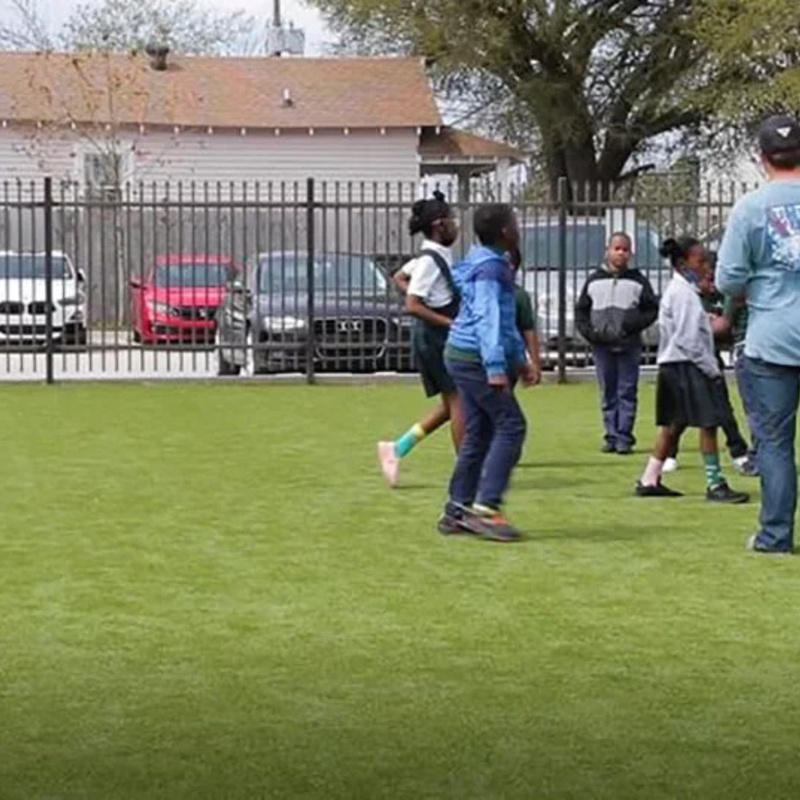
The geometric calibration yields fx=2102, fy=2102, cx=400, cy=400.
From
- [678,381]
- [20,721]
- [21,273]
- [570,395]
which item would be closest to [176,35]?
[21,273]

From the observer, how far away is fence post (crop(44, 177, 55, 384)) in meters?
23.0

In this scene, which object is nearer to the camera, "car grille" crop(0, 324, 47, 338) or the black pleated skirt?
the black pleated skirt

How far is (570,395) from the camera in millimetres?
21656

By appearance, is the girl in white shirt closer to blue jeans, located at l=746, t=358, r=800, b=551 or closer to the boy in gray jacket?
the boy in gray jacket

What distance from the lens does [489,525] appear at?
10.6 metres

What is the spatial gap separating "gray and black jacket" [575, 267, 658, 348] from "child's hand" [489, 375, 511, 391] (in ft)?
16.5

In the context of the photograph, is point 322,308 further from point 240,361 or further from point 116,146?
point 116,146

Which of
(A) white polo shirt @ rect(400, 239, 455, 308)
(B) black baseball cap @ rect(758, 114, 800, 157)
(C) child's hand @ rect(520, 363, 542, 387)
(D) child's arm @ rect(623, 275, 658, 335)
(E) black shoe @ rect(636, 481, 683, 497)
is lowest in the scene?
(E) black shoe @ rect(636, 481, 683, 497)

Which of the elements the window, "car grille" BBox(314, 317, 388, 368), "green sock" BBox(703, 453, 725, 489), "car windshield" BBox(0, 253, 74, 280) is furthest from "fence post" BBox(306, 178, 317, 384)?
the window

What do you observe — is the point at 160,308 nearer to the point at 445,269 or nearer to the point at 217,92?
the point at 445,269

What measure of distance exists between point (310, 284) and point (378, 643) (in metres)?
15.5

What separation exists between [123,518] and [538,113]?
33.4 meters

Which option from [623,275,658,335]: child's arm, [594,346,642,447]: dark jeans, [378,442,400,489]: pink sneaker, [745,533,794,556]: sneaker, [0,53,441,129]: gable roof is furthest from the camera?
[0,53,441,129]: gable roof

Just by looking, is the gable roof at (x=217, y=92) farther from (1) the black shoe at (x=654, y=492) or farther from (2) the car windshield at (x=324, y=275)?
(1) the black shoe at (x=654, y=492)
